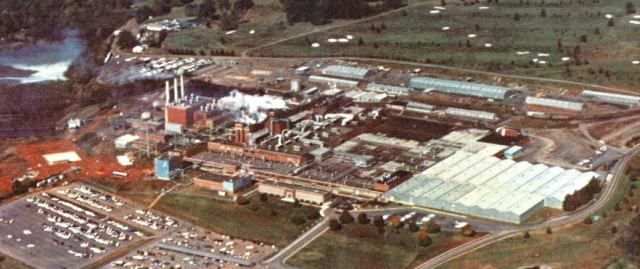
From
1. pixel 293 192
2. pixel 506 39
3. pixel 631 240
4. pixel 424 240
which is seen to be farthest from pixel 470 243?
pixel 506 39

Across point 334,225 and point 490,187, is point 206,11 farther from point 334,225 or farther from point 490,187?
point 334,225

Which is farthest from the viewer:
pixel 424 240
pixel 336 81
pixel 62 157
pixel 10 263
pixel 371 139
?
pixel 336 81

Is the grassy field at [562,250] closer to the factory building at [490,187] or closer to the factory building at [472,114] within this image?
the factory building at [490,187]

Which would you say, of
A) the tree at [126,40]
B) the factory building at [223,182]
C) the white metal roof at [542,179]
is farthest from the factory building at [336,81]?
the white metal roof at [542,179]

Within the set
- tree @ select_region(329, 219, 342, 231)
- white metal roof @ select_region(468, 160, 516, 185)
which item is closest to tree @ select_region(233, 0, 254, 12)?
white metal roof @ select_region(468, 160, 516, 185)

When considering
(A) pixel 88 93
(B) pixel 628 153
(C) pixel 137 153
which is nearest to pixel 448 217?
(B) pixel 628 153

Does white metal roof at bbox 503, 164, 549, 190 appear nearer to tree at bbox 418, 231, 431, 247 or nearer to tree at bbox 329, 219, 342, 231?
tree at bbox 418, 231, 431, 247

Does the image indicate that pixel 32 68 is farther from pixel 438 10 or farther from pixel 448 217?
pixel 448 217
